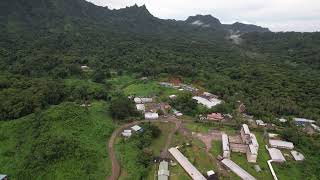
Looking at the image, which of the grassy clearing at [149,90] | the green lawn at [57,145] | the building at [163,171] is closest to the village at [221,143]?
the building at [163,171]

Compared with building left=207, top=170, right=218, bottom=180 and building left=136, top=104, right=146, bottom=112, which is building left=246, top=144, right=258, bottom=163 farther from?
building left=136, top=104, right=146, bottom=112

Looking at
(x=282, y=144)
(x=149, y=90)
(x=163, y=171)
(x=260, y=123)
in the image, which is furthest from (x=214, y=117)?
(x=163, y=171)

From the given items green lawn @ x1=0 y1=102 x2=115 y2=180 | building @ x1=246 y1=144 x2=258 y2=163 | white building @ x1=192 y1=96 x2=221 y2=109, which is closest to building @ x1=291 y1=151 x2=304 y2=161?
building @ x1=246 y1=144 x2=258 y2=163

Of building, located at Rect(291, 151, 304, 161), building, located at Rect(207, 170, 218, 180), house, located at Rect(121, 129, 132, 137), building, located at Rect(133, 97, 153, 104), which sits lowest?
building, located at Rect(291, 151, 304, 161)

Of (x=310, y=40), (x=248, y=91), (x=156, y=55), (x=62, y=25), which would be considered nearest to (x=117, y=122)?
(x=248, y=91)

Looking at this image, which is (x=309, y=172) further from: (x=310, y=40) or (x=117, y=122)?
(x=310, y=40)

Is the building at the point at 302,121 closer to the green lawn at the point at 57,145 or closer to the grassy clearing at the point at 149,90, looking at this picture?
the grassy clearing at the point at 149,90
